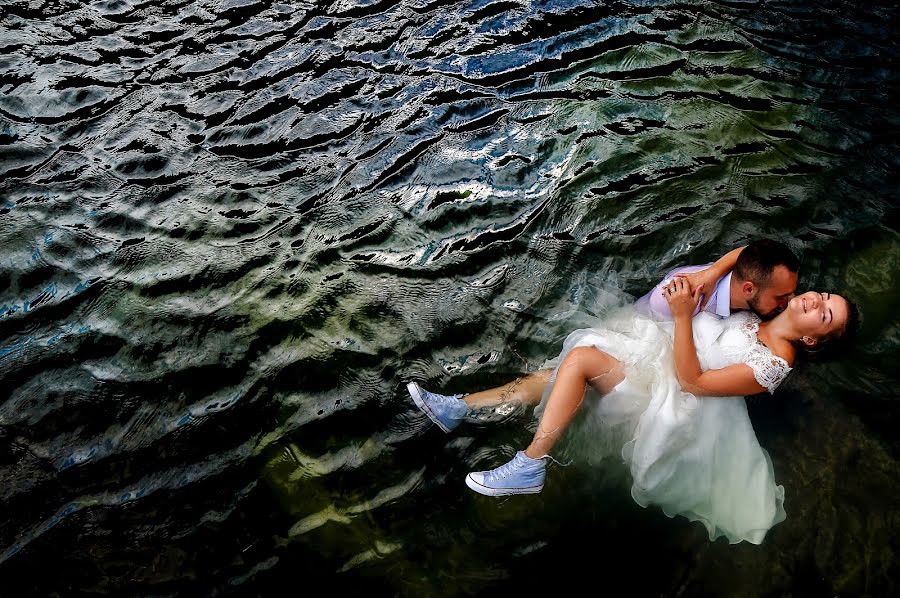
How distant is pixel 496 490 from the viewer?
3768 millimetres

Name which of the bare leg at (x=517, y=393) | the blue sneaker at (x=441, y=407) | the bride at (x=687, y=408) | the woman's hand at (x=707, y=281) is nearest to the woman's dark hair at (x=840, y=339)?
the bride at (x=687, y=408)

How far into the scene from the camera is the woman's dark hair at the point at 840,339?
12.6 feet

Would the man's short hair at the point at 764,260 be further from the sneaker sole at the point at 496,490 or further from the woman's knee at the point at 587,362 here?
the sneaker sole at the point at 496,490

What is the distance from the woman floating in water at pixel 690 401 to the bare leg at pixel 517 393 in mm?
15

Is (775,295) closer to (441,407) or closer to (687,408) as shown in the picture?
(687,408)

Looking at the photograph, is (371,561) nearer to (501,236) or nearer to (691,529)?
(691,529)

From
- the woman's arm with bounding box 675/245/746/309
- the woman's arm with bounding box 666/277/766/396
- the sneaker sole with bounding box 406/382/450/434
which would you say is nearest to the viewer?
the woman's arm with bounding box 666/277/766/396

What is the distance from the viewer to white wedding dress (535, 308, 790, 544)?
Answer: 12.3 feet

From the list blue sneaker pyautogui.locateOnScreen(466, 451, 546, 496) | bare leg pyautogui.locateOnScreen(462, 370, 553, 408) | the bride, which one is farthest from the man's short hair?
blue sneaker pyautogui.locateOnScreen(466, 451, 546, 496)

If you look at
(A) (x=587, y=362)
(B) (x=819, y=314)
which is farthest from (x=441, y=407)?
(B) (x=819, y=314)

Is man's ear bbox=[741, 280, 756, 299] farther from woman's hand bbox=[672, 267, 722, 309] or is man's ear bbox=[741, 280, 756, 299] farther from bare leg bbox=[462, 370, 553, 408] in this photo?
bare leg bbox=[462, 370, 553, 408]

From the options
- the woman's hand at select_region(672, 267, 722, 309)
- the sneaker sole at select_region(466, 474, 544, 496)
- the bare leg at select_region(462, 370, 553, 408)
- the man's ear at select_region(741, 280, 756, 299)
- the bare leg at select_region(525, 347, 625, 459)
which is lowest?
the sneaker sole at select_region(466, 474, 544, 496)

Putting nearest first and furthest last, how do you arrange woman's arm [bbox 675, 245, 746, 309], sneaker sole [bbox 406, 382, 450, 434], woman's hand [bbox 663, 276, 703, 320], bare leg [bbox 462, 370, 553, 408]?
woman's hand [bbox 663, 276, 703, 320]
sneaker sole [bbox 406, 382, 450, 434]
bare leg [bbox 462, 370, 553, 408]
woman's arm [bbox 675, 245, 746, 309]

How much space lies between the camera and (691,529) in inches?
154
